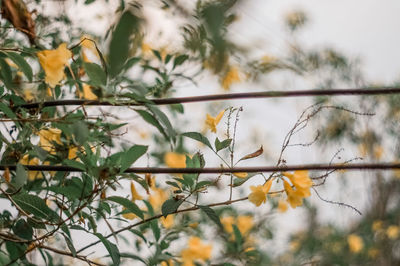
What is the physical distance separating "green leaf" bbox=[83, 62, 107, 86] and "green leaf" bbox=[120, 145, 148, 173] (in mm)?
127

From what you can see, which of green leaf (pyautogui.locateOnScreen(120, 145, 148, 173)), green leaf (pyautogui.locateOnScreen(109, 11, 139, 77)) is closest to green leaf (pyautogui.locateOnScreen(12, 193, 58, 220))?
green leaf (pyautogui.locateOnScreen(120, 145, 148, 173))

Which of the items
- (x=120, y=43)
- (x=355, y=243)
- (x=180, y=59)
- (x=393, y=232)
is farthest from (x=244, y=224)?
(x=393, y=232)

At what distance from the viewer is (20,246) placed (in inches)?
32.0

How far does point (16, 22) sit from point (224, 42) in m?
0.73

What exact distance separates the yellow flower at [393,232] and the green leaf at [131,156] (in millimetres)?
3461

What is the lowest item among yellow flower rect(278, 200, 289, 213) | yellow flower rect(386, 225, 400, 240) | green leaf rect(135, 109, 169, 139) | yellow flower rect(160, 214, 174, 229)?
yellow flower rect(386, 225, 400, 240)

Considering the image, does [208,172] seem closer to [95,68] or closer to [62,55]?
[95,68]

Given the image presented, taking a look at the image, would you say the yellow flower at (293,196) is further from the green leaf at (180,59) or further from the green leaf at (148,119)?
the green leaf at (180,59)

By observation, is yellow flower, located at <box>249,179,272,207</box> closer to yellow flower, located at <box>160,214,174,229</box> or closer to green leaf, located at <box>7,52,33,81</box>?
yellow flower, located at <box>160,214,174,229</box>

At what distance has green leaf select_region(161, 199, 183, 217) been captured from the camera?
2.23 feet

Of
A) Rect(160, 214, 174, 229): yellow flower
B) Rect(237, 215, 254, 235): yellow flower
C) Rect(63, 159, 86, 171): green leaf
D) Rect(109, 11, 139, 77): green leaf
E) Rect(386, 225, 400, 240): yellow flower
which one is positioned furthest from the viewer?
Rect(386, 225, 400, 240): yellow flower

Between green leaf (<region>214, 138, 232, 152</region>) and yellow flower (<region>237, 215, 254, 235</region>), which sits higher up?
green leaf (<region>214, 138, 232, 152</region>)

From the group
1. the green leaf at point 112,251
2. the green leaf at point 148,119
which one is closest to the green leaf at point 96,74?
the green leaf at point 148,119

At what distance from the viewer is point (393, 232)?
3.48 m
